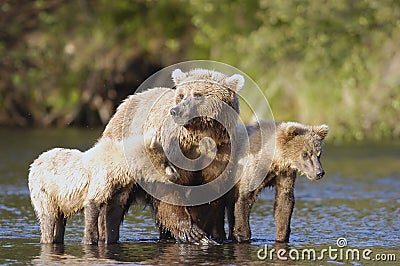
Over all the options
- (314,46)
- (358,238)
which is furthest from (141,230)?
(314,46)

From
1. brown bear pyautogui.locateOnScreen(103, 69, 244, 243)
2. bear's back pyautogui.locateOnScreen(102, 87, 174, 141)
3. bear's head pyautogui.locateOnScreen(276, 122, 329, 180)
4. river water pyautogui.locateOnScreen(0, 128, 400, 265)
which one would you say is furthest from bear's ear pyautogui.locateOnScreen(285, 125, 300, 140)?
bear's back pyautogui.locateOnScreen(102, 87, 174, 141)

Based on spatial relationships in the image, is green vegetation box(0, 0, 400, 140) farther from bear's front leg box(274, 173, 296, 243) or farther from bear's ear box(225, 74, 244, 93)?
bear's ear box(225, 74, 244, 93)

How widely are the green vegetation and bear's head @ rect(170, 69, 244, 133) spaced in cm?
1453

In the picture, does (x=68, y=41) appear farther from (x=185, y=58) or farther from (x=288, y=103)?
(x=288, y=103)

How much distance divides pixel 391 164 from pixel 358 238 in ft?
30.4

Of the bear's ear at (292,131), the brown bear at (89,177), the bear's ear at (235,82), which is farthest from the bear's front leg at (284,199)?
the brown bear at (89,177)

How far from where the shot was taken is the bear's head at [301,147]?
34.5 ft

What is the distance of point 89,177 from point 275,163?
202 centimetres

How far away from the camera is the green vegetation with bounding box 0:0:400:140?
2545 cm

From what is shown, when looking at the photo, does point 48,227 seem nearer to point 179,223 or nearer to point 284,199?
point 179,223

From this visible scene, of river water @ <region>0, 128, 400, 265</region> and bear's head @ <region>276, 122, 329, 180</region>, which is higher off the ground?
bear's head @ <region>276, 122, 329, 180</region>

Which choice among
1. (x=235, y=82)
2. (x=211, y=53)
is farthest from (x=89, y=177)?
(x=211, y=53)

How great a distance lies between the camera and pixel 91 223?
10.2 m

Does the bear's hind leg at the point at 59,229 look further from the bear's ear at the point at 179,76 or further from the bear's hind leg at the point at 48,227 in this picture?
the bear's ear at the point at 179,76
